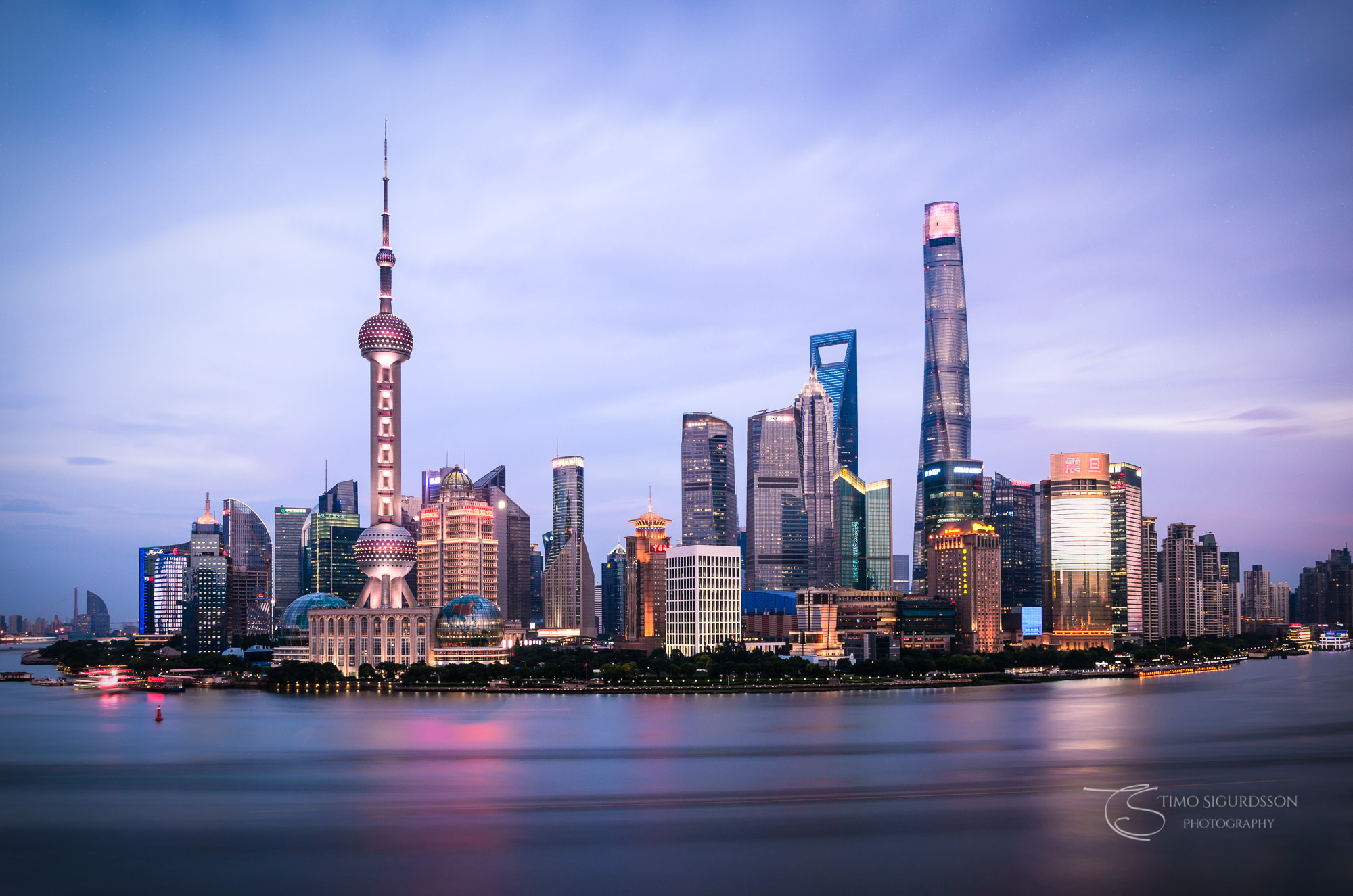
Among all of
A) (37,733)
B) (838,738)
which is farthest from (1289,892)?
(37,733)

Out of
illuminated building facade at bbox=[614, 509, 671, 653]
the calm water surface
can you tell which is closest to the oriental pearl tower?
illuminated building facade at bbox=[614, 509, 671, 653]

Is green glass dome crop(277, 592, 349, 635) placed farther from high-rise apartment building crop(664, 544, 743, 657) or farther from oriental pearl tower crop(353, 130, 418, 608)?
high-rise apartment building crop(664, 544, 743, 657)

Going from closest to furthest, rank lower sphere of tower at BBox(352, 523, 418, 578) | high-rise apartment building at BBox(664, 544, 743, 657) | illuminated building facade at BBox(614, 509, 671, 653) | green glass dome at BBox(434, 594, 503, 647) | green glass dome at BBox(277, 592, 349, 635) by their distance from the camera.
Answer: green glass dome at BBox(434, 594, 503, 647), green glass dome at BBox(277, 592, 349, 635), lower sphere of tower at BBox(352, 523, 418, 578), high-rise apartment building at BBox(664, 544, 743, 657), illuminated building facade at BBox(614, 509, 671, 653)

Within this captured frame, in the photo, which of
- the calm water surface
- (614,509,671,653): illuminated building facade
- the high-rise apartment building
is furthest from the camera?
(614,509,671,653): illuminated building facade

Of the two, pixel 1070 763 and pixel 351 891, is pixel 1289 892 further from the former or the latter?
pixel 351 891

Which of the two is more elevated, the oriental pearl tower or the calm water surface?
the oriental pearl tower
